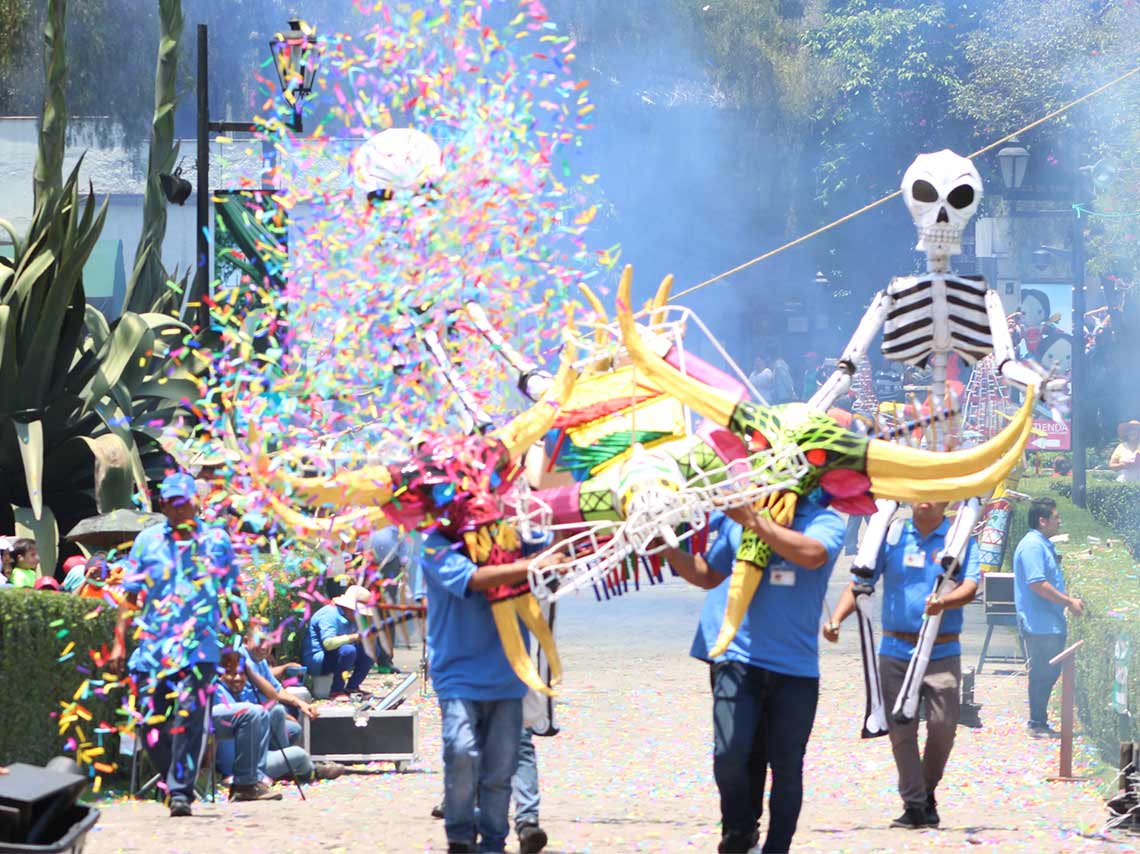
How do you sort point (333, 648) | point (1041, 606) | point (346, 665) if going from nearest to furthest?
1. point (1041, 606)
2. point (333, 648)
3. point (346, 665)

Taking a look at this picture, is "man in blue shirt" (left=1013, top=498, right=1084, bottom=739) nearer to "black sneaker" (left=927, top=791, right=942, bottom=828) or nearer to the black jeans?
"black sneaker" (left=927, top=791, right=942, bottom=828)

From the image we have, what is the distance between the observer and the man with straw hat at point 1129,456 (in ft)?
76.1

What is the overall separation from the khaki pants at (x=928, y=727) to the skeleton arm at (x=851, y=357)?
1778mm

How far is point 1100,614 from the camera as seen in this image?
12.7 meters

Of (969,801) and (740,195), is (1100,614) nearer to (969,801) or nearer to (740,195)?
(969,801)

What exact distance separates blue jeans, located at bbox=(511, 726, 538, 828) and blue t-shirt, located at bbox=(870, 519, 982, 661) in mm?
1899

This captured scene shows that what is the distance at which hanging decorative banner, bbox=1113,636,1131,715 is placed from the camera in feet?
36.3

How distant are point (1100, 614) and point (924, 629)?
3832 millimetres

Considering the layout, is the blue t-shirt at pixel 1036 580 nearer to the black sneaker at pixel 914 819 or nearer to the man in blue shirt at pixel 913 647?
the man in blue shirt at pixel 913 647

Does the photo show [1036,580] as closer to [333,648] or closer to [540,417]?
[333,648]

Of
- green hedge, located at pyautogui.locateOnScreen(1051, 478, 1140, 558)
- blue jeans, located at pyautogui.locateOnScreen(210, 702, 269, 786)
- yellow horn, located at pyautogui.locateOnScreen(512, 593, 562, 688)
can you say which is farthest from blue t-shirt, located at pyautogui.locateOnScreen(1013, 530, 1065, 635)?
green hedge, located at pyautogui.locateOnScreen(1051, 478, 1140, 558)

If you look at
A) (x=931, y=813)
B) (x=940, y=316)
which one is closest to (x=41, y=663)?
(x=931, y=813)

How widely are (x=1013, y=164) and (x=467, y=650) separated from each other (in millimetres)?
12864

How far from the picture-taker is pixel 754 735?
7.95 metres
